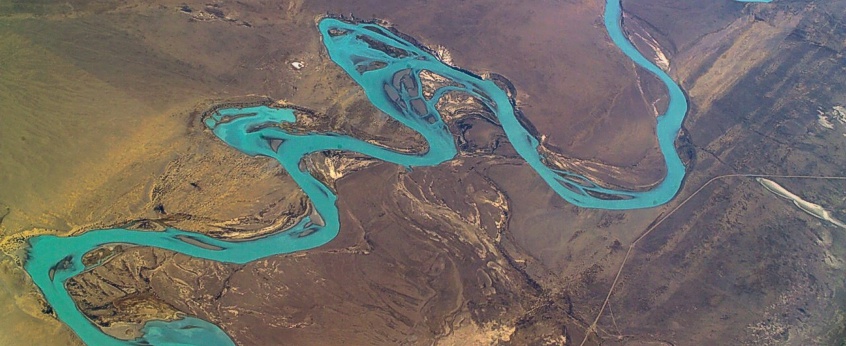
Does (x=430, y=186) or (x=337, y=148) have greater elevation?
(x=337, y=148)

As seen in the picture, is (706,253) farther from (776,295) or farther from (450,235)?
(450,235)

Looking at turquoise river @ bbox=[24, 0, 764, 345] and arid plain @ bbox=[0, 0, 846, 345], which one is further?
arid plain @ bbox=[0, 0, 846, 345]

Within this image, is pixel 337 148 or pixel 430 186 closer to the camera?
pixel 430 186

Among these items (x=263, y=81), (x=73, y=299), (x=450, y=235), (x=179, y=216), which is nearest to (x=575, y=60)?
(x=450, y=235)
